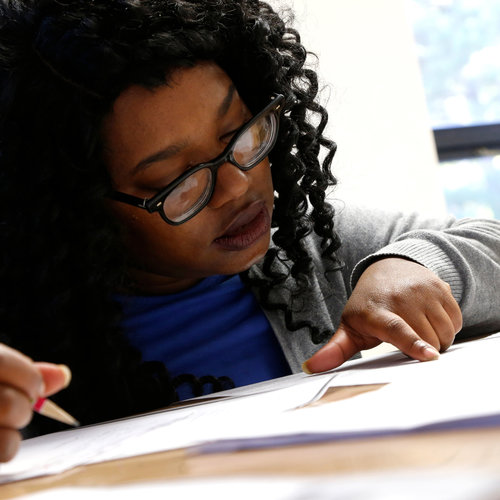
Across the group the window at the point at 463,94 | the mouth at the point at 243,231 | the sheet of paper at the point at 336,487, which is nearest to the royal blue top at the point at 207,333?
the mouth at the point at 243,231

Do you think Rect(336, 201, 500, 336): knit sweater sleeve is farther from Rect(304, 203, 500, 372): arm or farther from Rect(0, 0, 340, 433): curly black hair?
Rect(0, 0, 340, 433): curly black hair

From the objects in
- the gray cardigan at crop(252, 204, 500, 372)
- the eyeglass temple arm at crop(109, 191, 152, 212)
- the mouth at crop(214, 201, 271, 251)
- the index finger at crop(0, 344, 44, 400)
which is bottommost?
the gray cardigan at crop(252, 204, 500, 372)

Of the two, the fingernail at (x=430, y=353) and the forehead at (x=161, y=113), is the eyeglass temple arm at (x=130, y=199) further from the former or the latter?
the fingernail at (x=430, y=353)

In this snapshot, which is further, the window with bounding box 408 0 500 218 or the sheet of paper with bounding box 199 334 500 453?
the window with bounding box 408 0 500 218

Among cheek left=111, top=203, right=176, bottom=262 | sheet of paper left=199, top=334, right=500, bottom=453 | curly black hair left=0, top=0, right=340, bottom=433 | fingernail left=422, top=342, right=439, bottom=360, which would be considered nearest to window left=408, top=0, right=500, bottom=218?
curly black hair left=0, top=0, right=340, bottom=433

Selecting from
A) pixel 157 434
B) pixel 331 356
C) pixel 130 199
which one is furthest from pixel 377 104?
pixel 157 434

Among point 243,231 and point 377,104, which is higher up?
point 243,231

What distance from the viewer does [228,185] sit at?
80cm

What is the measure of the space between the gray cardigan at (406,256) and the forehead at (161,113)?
0.27 metres

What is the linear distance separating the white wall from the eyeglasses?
104cm

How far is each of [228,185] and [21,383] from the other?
456 millimetres

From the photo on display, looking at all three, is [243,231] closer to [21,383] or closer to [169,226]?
[169,226]

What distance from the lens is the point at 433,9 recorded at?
93.4 inches

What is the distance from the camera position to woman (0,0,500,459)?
30.0 inches
